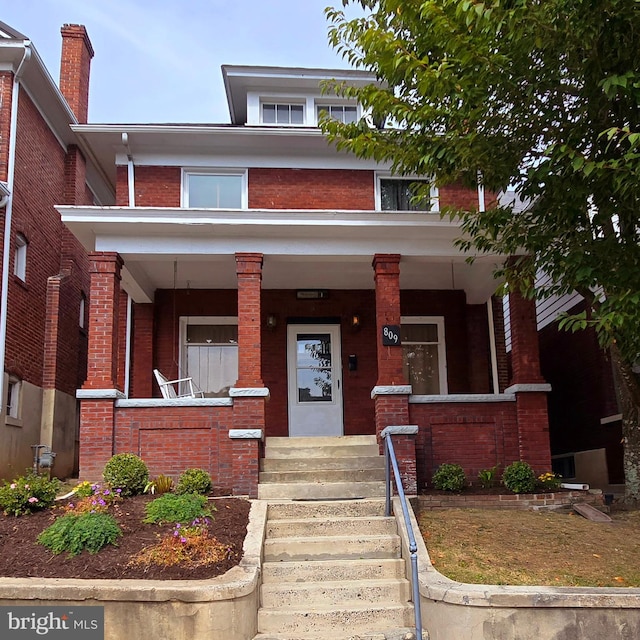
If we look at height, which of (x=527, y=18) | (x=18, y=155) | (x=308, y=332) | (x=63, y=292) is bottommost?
(x=308, y=332)

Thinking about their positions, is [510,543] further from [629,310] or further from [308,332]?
[308,332]

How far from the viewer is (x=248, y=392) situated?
9.18m

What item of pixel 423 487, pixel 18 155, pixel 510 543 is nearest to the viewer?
pixel 510 543

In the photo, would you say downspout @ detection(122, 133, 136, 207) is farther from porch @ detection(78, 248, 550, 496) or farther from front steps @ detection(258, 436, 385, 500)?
front steps @ detection(258, 436, 385, 500)

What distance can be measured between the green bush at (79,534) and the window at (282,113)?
8405 mm

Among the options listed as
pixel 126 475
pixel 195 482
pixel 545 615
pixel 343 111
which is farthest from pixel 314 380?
pixel 545 615

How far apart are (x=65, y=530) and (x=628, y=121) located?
22.4 feet

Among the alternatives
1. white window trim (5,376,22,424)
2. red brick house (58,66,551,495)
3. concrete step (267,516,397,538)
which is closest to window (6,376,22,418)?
white window trim (5,376,22,424)

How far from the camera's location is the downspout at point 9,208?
1025cm

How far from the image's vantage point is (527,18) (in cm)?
605

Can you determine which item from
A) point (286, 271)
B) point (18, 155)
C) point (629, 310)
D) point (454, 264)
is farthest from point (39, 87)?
point (629, 310)

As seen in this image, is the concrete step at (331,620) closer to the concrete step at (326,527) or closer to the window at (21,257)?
the concrete step at (326,527)

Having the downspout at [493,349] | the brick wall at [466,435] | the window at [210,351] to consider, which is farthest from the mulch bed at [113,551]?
the downspout at [493,349]

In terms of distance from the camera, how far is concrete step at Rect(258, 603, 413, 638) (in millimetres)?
5953
